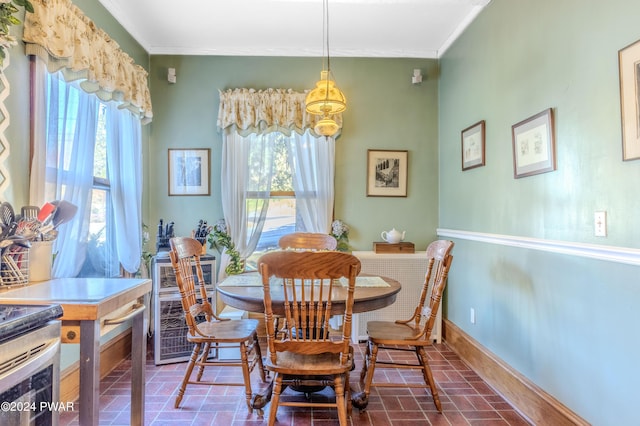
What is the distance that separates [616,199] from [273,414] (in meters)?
1.94

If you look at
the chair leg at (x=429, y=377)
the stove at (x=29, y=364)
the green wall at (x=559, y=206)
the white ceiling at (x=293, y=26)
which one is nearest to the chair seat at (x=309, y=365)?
the chair leg at (x=429, y=377)

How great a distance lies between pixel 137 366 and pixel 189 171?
7.38 ft

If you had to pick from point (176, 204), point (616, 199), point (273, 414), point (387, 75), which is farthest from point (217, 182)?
point (616, 199)

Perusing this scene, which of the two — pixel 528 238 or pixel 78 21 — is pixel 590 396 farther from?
pixel 78 21

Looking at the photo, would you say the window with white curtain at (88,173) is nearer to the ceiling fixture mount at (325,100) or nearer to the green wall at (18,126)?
the green wall at (18,126)

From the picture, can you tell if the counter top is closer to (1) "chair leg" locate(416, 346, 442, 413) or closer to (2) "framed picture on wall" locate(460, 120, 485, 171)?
(1) "chair leg" locate(416, 346, 442, 413)

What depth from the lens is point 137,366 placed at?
67.9 inches

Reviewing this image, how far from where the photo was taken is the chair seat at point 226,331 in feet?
6.84

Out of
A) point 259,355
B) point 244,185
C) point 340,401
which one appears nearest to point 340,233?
point 244,185

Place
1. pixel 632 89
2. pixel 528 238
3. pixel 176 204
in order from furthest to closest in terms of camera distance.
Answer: pixel 176 204
pixel 528 238
pixel 632 89

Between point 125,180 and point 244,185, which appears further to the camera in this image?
point 244,185

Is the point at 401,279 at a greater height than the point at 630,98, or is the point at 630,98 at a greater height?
the point at 630,98

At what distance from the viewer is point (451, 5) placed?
275cm

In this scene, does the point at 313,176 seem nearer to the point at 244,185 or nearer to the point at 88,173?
the point at 244,185
